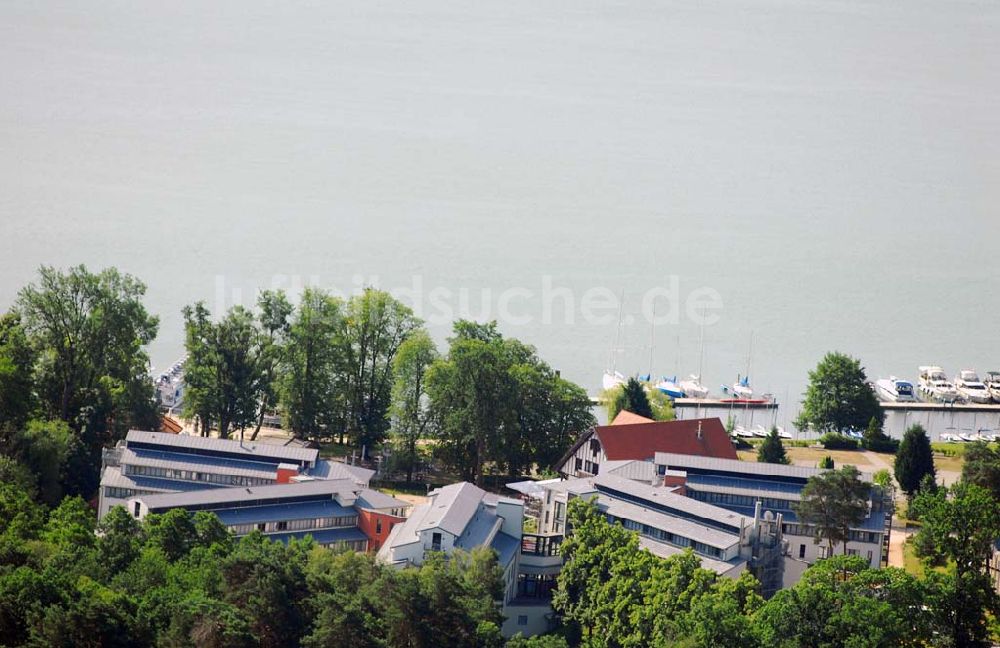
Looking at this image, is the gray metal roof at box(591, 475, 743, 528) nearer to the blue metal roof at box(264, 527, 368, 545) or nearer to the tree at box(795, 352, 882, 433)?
the blue metal roof at box(264, 527, 368, 545)

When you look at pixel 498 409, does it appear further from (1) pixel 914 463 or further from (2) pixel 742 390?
(2) pixel 742 390

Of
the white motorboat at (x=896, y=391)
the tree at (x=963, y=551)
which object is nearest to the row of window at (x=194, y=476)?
the tree at (x=963, y=551)

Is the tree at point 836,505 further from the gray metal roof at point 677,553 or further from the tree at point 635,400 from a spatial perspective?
the tree at point 635,400

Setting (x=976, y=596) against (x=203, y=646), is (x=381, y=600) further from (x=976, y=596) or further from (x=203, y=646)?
(x=976, y=596)

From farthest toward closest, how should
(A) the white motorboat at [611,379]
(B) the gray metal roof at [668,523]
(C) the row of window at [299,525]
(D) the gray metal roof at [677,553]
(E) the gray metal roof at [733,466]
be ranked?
(A) the white motorboat at [611,379] → (E) the gray metal roof at [733,466] → (C) the row of window at [299,525] → (B) the gray metal roof at [668,523] → (D) the gray metal roof at [677,553]

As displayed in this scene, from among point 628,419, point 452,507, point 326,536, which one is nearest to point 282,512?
point 326,536

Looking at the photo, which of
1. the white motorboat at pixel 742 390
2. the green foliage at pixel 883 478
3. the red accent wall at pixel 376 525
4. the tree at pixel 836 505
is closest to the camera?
the tree at pixel 836 505

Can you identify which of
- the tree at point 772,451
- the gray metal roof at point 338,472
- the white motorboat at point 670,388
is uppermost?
the white motorboat at point 670,388

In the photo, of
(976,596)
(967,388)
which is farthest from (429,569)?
(967,388)
